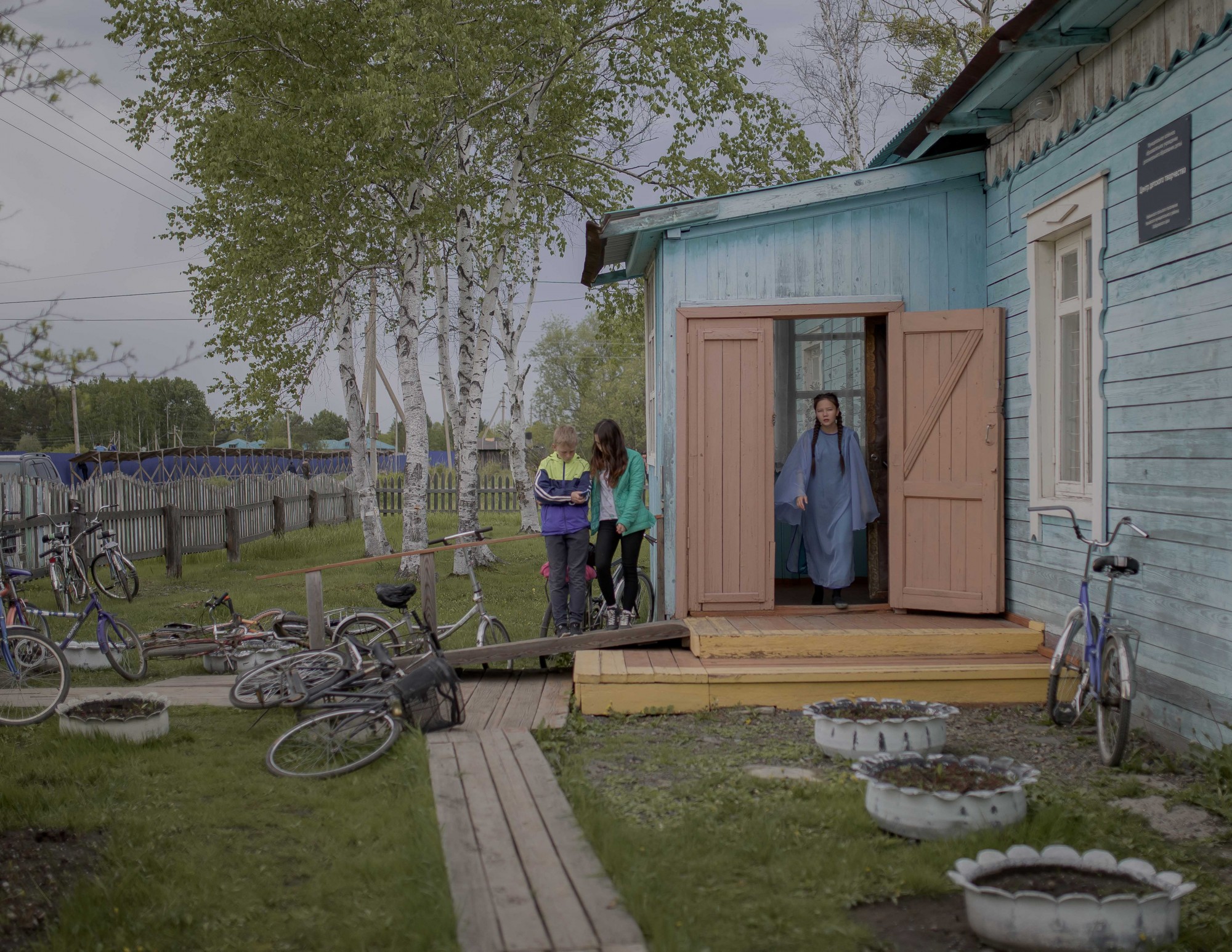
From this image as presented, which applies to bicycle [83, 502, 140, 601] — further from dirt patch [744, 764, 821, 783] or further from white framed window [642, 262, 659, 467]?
dirt patch [744, 764, 821, 783]

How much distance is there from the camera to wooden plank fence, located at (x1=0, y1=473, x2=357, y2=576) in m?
12.8


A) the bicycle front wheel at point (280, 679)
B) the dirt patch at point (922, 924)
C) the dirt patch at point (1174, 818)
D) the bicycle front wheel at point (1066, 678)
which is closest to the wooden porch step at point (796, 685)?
the bicycle front wheel at point (1066, 678)

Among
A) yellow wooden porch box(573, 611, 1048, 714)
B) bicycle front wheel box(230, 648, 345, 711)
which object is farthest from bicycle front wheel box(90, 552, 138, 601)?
yellow wooden porch box(573, 611, 1048, 714)

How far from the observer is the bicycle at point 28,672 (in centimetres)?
694

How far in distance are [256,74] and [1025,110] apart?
33.0ft

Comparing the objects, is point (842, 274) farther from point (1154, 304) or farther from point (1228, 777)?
point (1228, 777)

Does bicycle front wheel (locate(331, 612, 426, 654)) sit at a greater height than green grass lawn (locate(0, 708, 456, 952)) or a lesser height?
greater

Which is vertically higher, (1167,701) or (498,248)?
(498,248)

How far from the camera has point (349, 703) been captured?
6031mm

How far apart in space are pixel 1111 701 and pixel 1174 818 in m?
0.85

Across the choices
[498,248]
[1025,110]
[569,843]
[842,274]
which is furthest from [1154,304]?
[498,248]

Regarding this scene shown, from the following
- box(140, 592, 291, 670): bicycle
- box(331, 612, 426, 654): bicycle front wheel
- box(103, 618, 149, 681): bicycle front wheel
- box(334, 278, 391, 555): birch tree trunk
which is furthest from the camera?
box(334, 278, 391, 555): birch tree trunk

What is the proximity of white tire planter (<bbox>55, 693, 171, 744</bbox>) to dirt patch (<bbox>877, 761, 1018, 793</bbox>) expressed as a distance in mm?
4003

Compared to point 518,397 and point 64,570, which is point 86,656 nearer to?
point 64,570
